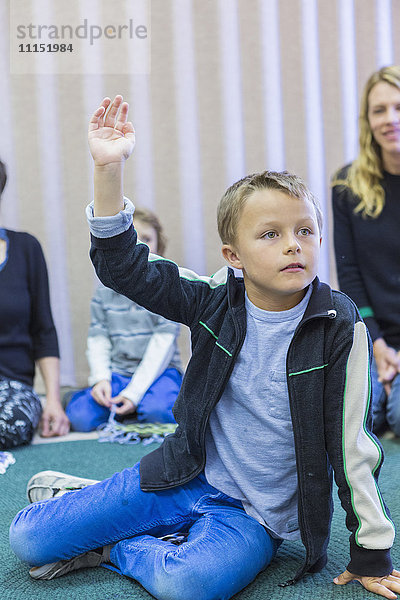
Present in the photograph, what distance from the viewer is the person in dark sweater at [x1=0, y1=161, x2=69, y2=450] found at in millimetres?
1803

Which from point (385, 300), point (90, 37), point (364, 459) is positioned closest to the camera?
point (364, 459)

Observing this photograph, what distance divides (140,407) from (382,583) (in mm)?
1080

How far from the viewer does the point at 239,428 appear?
95cm

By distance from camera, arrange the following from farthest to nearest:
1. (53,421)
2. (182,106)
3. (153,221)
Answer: (182,106)
(153,221)
(53,421)

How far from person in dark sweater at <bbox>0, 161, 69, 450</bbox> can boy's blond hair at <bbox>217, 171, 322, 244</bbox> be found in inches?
38.2

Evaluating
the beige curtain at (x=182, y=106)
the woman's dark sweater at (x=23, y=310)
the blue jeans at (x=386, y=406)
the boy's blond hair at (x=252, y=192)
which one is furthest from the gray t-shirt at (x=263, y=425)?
the beige curtain at (x=182, y=106)

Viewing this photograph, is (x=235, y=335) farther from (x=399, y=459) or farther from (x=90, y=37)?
(x=90, y=37)

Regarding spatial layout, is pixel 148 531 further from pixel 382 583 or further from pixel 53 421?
pixel 53 421

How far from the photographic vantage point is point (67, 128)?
87.4 inches

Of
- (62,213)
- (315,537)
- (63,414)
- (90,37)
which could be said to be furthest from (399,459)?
(90,37)

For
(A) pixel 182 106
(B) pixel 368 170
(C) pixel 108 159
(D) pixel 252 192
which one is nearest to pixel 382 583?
(D) pixel 252 192

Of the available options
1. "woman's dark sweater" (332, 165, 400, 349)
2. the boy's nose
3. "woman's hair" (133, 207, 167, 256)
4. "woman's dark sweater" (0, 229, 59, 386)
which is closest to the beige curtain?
"woman's hair" (133, 207, 167, 256)

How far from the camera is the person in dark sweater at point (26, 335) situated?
71.0 inches

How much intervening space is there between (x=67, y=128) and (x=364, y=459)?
1670 mm
